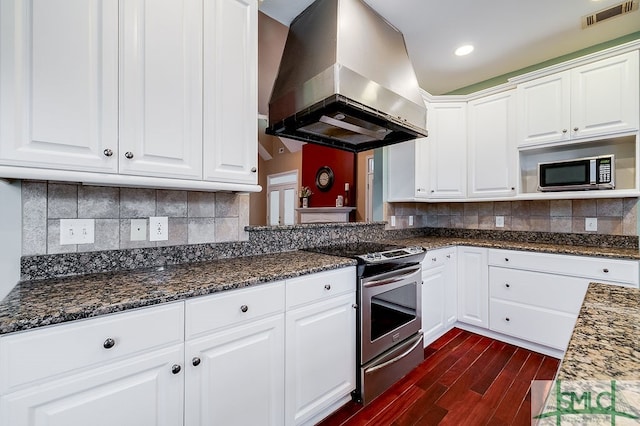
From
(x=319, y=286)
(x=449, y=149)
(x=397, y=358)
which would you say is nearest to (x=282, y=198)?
(x=449, y=149)

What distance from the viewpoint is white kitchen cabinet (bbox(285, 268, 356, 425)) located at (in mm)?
1441

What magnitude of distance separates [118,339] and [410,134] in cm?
217

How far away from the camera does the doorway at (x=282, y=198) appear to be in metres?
5.80

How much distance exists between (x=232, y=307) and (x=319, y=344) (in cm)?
58

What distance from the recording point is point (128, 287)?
3.69ft

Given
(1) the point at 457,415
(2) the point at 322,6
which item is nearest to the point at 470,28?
(2) the point at 322,6

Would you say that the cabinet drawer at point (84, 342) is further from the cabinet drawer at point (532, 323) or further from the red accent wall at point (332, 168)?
the red accent wall at point (332, 168)

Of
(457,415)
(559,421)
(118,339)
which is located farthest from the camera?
(457,415)

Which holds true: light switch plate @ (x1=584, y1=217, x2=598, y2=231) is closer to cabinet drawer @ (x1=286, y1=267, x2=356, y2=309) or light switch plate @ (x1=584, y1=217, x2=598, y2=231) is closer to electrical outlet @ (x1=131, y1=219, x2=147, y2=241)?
cabinet drawer @ (x1=286, y1=267, x2=356, y2=309)

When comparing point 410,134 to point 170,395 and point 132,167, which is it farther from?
point 170,395

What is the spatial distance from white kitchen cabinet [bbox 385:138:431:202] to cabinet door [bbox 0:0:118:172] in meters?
2.43

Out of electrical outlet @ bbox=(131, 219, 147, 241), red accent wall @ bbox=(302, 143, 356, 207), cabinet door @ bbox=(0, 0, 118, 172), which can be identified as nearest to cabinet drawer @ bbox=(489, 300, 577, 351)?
red accent wall @ bbox=(302, 143, 356, 207)

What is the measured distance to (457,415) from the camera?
1669 millimetres

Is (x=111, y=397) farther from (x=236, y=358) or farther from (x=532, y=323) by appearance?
(x=532, y=323)
